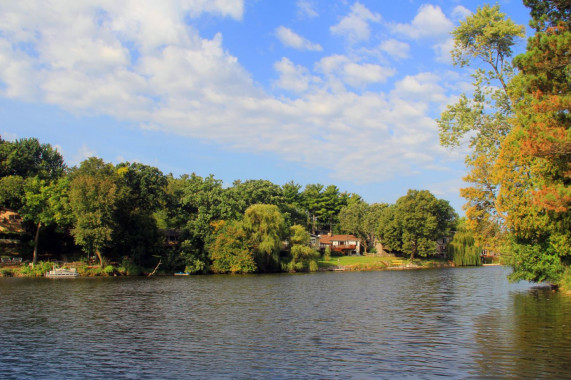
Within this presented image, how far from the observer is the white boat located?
6488 cm

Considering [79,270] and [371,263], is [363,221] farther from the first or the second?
[79,270]

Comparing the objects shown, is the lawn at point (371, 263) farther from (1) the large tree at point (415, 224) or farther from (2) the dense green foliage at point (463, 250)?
(2) the dense green foliage at point (463, 250)

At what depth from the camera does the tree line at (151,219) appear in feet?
223

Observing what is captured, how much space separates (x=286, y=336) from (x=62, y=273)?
5366 cm

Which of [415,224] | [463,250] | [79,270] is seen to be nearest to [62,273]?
[79,270]

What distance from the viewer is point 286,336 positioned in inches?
914

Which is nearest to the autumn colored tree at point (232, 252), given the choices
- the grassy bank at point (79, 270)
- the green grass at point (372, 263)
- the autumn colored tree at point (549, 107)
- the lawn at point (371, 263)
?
the grassy bank at point (79, 270)

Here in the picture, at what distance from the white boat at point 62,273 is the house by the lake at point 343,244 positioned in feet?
229

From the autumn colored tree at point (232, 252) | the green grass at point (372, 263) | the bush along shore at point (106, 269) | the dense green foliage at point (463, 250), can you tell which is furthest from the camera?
the dense green foliage at point (463, 250)

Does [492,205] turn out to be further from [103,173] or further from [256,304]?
[103,173]

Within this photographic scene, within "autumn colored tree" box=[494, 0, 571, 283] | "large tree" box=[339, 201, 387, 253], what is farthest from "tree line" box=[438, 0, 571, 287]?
"large tree" box=[339, 201, 387, 253]

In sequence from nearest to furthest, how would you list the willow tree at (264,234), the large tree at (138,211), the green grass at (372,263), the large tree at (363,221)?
1. the large tree at (138,211)
2. the willow tree at (264,234)
3. the green grass at (372,263)
4. the large tree at (363,221)

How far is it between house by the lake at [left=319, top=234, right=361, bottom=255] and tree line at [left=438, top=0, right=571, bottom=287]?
82.8 metres

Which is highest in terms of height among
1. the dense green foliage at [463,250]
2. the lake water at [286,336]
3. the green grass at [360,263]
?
the dense green foliage at [463,250]
